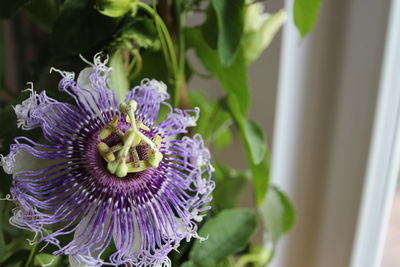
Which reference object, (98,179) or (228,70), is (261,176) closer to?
(228,70)

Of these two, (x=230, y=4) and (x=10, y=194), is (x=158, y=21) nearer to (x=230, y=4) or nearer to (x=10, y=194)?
(x=230, y=4)

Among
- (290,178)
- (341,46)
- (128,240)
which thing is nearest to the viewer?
(128,240)

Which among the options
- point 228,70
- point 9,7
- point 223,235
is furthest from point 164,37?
point 223,235

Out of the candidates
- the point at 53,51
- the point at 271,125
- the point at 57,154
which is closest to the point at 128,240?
the point at 57,154

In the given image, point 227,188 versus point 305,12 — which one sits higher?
point 305,12

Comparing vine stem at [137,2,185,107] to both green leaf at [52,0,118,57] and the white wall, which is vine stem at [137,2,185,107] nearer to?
green leaf at [52,0,118,57]
